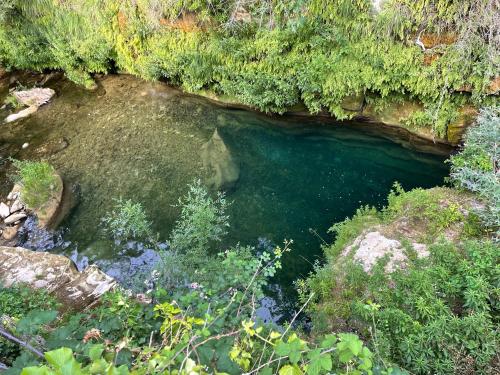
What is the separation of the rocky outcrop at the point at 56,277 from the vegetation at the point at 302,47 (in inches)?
220

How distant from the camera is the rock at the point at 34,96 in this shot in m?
10.9

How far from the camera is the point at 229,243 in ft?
21.7

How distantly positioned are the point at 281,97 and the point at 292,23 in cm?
170

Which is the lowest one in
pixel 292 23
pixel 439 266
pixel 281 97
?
pixel 439 266

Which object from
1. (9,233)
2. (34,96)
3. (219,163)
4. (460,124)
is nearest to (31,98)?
(34,96)

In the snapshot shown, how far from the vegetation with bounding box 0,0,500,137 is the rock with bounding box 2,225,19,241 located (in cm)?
546

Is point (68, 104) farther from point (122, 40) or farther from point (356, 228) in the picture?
point (356, 228)

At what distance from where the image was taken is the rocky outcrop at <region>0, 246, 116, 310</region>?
4.95 m

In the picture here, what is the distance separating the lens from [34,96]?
11.1 metres

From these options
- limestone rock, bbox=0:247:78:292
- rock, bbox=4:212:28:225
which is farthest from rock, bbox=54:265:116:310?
rock, bbox=4:212:28:225

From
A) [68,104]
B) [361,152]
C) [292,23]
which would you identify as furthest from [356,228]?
[68,104]

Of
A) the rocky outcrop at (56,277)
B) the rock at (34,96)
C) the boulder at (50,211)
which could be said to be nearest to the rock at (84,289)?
the rocky outcrop at (56,277)

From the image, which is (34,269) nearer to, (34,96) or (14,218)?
(14,218)

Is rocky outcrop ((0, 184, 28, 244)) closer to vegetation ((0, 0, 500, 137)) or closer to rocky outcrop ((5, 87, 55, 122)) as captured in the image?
rocky outcrop ((5, 87, 55, 122))
